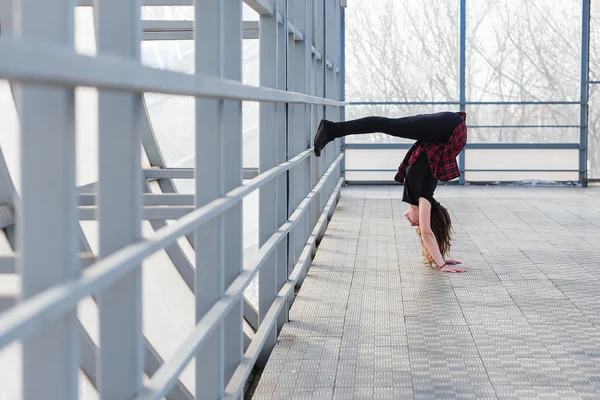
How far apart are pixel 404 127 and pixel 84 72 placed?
15.8 ft

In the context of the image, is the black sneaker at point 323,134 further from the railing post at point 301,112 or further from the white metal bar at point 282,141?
the white metal bar at point 282,141

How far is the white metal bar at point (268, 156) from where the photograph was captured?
169 inches

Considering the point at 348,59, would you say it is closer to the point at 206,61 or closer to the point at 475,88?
the point at 475,88

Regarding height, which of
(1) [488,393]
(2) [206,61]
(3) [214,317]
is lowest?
(1) [488,393]

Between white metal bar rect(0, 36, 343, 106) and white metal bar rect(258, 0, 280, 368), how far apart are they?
1.95 m

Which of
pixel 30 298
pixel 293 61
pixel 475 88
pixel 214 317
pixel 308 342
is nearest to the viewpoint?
pixel 30 298

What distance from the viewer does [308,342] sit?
171 inches

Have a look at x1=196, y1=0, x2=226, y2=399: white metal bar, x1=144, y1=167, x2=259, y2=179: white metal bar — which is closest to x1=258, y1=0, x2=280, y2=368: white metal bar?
x1=196, y1=0, x2=226, y2=399: white metal bar

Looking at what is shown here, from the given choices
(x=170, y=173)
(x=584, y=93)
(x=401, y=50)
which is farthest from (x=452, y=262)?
(x=401, y=50)

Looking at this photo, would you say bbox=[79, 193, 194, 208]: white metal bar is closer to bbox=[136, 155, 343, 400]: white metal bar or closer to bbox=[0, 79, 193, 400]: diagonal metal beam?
bbox=[0, 79, 193, 400]: diagonal metal beam

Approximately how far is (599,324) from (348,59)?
1152 cm

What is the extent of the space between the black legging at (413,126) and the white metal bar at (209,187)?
329 centimetres

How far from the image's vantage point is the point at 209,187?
2812 mm

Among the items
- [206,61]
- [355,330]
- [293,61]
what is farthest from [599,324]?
[206,61]
